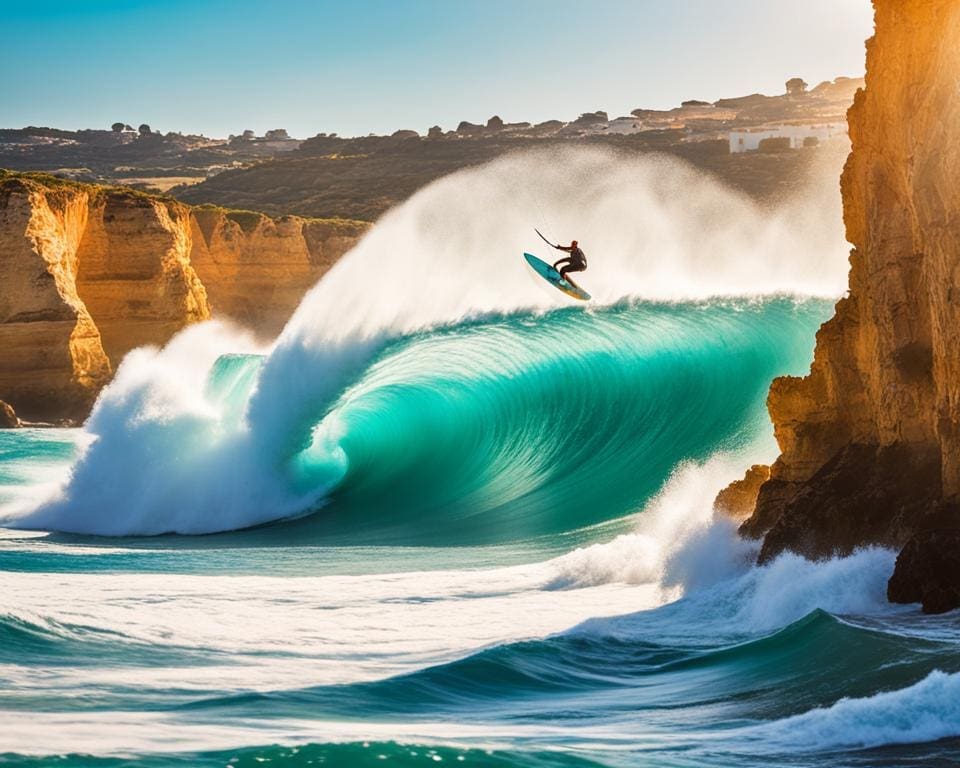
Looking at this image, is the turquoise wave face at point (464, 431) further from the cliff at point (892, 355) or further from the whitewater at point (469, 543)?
the cliff at point (892, 355)

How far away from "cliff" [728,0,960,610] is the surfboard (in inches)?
283

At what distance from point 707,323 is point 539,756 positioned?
15.9m

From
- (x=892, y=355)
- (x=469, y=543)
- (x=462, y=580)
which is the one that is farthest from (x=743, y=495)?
(x=469, y=543)

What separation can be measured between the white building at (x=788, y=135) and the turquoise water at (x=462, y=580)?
66185 millimetres

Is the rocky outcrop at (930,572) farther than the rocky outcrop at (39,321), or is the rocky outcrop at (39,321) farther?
the rocky outcrop at (39,321)

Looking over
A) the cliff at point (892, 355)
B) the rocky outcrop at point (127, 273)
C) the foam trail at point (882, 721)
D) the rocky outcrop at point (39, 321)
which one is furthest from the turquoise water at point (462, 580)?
the rocky outcrop at point (127, 273)

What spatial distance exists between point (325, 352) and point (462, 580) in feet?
23.3

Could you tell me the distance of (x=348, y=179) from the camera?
9131 cm

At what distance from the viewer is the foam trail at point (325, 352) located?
1952 centimetres

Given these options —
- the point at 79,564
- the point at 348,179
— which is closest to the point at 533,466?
the point at 79,564

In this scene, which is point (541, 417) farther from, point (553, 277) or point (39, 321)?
point (39, 321)

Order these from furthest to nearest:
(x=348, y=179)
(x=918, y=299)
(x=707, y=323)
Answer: (x=348, y=179) < (x=707, y=323) < (x=918, y=299)

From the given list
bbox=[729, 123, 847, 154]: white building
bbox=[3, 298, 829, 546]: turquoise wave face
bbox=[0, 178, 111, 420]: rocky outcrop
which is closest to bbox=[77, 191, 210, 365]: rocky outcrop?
bbox=[0, 178, 111, 420]: rocky outcrop

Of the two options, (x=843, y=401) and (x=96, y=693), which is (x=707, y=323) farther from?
(x=96, y=693)
